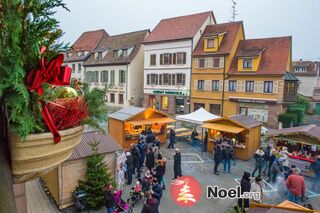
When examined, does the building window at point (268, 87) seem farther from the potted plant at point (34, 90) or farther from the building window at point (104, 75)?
the potted plant at point (34, 90)

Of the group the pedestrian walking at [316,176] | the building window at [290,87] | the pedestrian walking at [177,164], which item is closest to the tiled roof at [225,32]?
the building window at [290,87]

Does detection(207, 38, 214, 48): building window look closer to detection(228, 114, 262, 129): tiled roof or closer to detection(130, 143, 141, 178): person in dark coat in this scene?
detection(228, 114, 262, 129): tiled roof

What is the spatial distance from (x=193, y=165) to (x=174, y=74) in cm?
2061

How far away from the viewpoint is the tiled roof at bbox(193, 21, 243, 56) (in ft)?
103

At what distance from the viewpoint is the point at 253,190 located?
10117 mm

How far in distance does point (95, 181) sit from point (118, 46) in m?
33.8

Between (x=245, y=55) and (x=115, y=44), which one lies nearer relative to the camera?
(x=245, y=55)

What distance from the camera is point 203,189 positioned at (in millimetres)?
12672

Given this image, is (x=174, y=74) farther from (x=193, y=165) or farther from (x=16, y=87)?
(x=16, y=87)

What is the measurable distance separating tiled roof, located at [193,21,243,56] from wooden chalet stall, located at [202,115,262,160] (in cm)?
1493

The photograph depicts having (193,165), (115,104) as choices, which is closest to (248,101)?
(193,165)

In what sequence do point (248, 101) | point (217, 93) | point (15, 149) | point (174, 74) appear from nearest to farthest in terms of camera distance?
1. point (15, 149)
2. point (248, 101)
3. point (217, 93)
4. point (174, 74)

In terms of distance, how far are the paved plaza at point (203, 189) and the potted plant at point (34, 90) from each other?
10052mm

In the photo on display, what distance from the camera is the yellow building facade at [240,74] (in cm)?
2812
